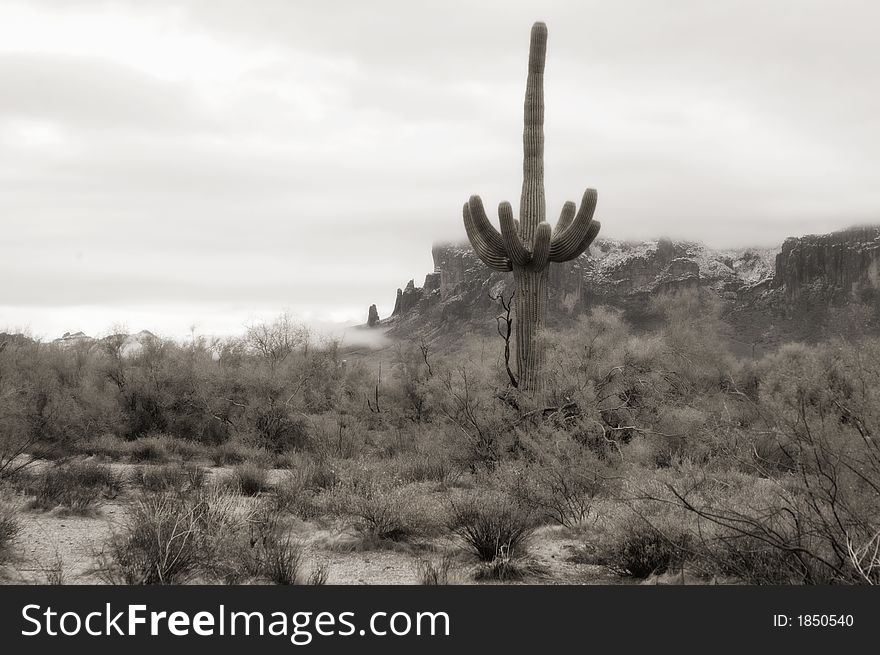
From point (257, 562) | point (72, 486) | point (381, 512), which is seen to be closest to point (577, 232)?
point (381, 512)

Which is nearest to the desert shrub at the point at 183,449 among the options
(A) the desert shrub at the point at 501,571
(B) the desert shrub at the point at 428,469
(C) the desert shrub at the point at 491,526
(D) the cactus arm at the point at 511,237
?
(B) the desert shrub at the point at 428,469

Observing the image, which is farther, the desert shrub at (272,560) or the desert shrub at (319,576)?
the desert shrub at (272,560)

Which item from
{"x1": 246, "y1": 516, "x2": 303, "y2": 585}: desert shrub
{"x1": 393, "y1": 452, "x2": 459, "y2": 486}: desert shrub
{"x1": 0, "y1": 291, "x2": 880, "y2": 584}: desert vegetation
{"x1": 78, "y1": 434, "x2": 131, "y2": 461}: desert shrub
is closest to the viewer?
{"x1": 0, "y1": 291, "x2": 880, "y2": 584}: desert vegetation

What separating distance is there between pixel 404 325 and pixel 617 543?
86.8 metres

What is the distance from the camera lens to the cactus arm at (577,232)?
1744 cm

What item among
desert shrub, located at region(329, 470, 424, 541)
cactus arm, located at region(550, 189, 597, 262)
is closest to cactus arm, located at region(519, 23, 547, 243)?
cactus arm, located at region(550, 189, 597, 262)

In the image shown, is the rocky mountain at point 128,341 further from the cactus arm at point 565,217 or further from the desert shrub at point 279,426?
the cactus arm at point 565,217

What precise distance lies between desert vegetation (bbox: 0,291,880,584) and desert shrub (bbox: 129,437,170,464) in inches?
2.5

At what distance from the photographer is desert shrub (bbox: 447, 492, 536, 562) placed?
9195 mm

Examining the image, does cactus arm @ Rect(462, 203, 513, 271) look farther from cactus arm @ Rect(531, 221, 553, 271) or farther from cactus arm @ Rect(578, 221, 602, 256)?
cactus arm @ Rect(578, 221, 602, 256)

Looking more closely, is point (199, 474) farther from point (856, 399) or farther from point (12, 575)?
point (856, 399)

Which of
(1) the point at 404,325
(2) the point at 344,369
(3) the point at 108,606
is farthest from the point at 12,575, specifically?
(1) the point at 404,325

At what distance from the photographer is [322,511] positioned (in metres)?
11.7

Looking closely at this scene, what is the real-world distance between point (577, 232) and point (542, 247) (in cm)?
89
